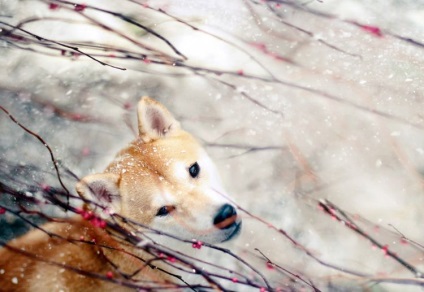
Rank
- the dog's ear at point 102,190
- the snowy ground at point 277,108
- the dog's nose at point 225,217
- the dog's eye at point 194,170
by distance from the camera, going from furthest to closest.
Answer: the snowy ground at point 277,108, the dog's eye at point 194,170, the dog's nose at point 225,217, the dog's ear at point 102,190

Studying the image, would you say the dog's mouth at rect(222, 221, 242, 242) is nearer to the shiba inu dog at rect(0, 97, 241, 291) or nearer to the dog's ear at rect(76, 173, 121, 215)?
the shiba inu dog at rect(0, 97, 241, 291)

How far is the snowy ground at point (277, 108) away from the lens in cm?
330

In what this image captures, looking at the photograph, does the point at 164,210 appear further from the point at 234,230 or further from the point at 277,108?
the point at 277,108

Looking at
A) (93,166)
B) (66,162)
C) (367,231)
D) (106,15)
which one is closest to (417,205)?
(367,231)

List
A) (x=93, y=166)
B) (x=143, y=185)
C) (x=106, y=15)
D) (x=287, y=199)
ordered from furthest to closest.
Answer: (x=106, y=15), (x=93, y=166), (x=287, y=199), (x=143, y=185)

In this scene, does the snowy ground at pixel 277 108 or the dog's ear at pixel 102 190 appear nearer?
the dog's ear at pixel 102 190

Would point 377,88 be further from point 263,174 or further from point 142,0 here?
point 142,0

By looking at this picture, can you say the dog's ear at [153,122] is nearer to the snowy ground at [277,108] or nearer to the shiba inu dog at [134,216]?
the shiba inu dog at [134,216]

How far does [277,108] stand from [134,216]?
1.49 meters

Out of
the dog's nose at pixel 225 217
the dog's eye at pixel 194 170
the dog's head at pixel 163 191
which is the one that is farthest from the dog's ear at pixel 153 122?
the dog's nose at pixel 225 217

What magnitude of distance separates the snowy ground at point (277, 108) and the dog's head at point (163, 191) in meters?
0.60

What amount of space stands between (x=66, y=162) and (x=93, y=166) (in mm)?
232

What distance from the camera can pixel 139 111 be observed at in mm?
2877

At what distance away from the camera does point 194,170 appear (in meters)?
2.96
